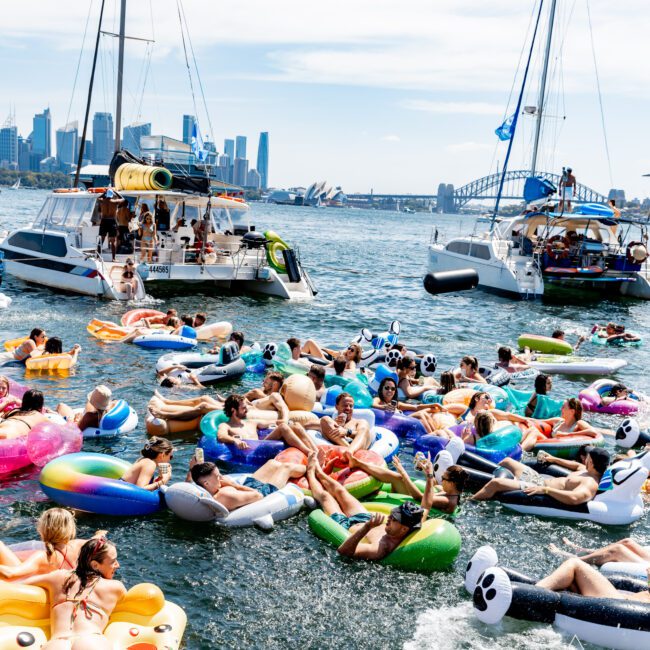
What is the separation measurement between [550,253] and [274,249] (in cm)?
1098

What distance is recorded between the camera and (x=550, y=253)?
3055 cm

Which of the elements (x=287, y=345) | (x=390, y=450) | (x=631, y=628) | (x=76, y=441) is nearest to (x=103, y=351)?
(x=287, y=345)

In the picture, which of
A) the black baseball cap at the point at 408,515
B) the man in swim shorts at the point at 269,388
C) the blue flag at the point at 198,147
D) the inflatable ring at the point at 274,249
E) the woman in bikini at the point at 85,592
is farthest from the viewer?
the blue flag at the point at 198,147

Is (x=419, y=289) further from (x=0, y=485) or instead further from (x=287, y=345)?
(x=0, y=485)

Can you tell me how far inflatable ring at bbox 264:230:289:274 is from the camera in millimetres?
26359

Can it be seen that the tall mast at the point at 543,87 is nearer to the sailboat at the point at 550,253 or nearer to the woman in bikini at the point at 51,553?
the sailboat at the point at 550,253

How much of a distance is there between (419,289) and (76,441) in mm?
26028

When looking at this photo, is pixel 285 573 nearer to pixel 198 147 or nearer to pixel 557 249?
pixel 198 147

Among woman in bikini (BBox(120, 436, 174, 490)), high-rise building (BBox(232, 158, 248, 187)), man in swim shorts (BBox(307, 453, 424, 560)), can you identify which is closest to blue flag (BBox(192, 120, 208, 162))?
woman in bikini (BBox(120, 436, 174, 490))

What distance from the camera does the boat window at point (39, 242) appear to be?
25.3 meters

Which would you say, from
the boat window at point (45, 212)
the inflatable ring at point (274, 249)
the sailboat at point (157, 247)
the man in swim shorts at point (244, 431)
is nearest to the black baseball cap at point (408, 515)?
the man in swim shorts at point (244, 431)

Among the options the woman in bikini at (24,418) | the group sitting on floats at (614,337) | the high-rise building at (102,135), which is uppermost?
the high-rise building at (102,135)

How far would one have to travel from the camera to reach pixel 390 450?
11.5m

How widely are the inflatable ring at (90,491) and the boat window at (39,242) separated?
16982 mm
